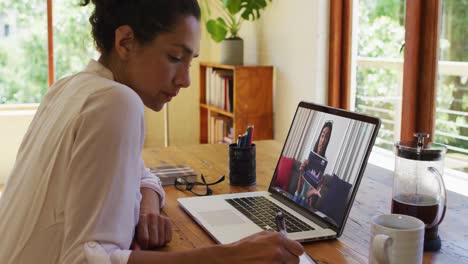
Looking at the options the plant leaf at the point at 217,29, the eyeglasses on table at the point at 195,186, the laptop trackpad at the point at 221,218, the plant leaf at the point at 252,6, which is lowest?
the laptop trackpad at the point at 221,218

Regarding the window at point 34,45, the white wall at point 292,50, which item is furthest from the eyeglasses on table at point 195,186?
the window at point 34,45

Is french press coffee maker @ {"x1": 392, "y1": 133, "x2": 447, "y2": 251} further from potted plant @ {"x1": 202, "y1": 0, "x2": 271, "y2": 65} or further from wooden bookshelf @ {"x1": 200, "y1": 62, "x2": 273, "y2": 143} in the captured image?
potted plant @ {"x1": 202, "y1": 0, "x2": 271, "y2": 65}

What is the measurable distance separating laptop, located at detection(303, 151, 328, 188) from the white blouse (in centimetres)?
48

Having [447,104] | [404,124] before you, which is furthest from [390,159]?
[447,104]

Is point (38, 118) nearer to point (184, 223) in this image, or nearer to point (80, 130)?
point (80, 130)

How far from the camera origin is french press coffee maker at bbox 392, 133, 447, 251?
1.10m

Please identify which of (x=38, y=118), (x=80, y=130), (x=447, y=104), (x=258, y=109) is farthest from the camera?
(x=258, y=109)

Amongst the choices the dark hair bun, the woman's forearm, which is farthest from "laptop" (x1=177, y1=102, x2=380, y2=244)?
the dark hair bun

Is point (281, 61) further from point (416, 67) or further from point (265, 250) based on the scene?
point (265, 250)

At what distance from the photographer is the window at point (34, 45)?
177 inches

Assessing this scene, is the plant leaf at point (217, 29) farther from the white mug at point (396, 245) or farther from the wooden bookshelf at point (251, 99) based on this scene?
the white mug at point (396, 245)

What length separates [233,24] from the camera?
3898 millimetres

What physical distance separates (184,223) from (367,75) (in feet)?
6.96

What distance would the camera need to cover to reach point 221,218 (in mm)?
1258
